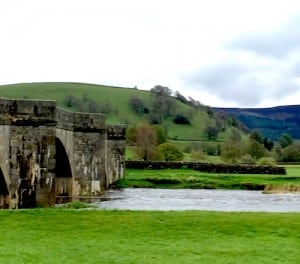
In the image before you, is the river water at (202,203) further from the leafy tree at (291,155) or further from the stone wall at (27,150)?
the leafy tree at (291,155)

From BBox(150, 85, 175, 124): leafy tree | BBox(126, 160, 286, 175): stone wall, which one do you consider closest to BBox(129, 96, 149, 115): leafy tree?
BBox(150, 85, 175, 124): leafy tree

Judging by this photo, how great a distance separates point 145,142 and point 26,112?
70.0 metres

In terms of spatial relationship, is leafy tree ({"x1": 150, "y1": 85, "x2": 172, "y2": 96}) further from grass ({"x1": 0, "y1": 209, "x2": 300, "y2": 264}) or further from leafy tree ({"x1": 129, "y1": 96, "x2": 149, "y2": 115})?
grass ({"x1": 0, "y1": 209, "x2": 300, "y2": 264})

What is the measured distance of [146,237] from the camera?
62.6 ft

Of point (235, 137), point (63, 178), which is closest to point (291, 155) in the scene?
point (235, 137)

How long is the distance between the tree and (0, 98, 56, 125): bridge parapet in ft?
219

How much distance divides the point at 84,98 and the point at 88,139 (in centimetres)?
12249

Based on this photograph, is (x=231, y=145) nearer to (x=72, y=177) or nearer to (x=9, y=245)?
(x=72, y=177)

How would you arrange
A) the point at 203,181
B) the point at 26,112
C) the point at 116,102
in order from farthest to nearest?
the point at 116,102 < the point at 203,181 < the point at 26,112

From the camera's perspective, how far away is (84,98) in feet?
567

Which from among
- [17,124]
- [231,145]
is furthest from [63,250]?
[231,145]

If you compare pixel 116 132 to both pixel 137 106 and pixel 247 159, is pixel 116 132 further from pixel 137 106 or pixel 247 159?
pixel 137 106

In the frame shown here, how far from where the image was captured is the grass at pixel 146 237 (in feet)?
52.9

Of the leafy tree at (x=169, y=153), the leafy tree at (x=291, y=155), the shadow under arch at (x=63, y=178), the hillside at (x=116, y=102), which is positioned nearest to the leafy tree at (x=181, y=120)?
the hillside at (x=116, y=102)
